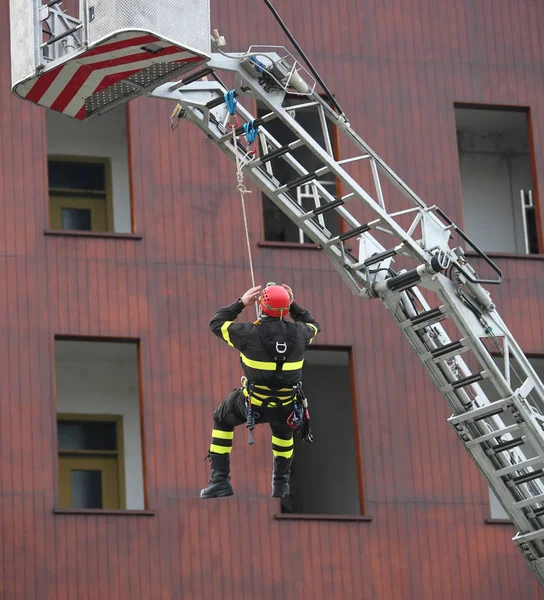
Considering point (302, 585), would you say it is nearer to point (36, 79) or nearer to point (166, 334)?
point (166, 334)

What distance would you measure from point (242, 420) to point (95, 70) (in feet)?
14.5

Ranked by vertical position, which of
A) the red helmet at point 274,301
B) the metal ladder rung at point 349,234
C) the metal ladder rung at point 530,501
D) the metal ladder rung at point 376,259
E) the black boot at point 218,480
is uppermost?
the metal ladder rung at point 349,234

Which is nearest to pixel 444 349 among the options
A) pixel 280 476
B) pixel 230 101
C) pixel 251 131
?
pixel 280 476

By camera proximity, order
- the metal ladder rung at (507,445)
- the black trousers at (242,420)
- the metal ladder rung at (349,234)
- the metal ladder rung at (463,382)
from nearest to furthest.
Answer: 1. the black trousers at (242,420)
2. the metal ladder rung at (349,234)
3. the metal ladder rung at (463,382)
4. the metal ladder rung at (507,445)

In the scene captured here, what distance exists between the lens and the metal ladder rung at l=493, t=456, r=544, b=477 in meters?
23.9

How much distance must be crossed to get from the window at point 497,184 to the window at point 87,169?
5.84 m

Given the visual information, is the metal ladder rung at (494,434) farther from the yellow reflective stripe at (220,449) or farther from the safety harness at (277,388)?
the yellow reflective stripe at (220,449)

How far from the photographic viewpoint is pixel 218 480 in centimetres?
2248

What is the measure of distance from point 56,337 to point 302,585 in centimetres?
511

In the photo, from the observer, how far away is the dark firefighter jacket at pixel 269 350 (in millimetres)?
21422

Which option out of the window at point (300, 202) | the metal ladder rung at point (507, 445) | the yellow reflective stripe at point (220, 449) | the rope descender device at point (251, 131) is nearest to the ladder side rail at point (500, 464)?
the metal ladder rung at point (507, 445)

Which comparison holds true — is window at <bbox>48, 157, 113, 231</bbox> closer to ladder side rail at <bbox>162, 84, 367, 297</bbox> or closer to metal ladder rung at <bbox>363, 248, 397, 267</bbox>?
ladder side rail at <bbox>162, 84, 367, 297</bbox>

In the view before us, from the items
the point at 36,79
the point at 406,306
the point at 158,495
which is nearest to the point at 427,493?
the point at 158,495

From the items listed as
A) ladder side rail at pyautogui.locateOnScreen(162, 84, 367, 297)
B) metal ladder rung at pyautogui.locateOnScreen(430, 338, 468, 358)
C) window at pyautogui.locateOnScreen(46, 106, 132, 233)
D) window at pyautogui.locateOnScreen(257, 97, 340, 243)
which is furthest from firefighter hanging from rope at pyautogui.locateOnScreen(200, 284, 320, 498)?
window at pyautogui.locateOnScreen(257, 97, 340, 243)
